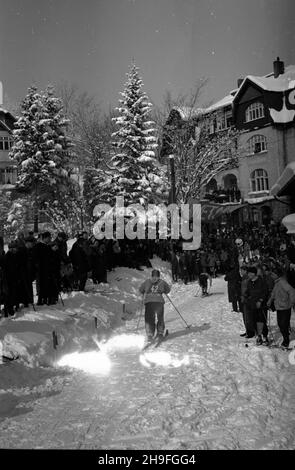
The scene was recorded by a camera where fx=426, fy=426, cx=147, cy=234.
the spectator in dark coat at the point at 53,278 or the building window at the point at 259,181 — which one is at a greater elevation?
the building window at the point at 259,181

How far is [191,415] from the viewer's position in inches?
234

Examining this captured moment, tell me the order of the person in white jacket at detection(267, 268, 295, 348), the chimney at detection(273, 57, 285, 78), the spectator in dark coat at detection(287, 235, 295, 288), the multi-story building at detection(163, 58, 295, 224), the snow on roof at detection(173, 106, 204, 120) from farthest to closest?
the chimney at detection(273, 57, 285, 78) < the multi-story building at detection(163, 58, 295, 224) < the snow on roof at detection(173, 106, 204, 120) < the spectator in dark coat at detection(287, 235, 295, 288) < the person in white jacket at detection(267, 268, 295, 348)

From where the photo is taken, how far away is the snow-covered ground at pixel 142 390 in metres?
5.36

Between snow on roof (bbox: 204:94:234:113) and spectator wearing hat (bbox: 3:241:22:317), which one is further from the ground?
snow on roof (bbox: 204:94:234:113)

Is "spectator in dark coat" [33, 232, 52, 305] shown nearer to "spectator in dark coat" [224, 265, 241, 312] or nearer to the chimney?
"spectator in dark coat" [224, 265, 241, 312]

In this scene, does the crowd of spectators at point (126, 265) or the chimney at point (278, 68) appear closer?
the crowd of spectators at point (126, 265)

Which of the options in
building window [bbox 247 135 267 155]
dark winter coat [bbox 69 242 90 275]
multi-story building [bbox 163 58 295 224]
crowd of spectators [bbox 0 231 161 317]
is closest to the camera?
crowd of spectators [bbox 0 231 161 317]

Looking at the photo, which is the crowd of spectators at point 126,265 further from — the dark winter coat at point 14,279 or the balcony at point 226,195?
the balcony at point 226,195

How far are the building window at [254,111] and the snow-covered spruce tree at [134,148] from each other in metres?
13.7

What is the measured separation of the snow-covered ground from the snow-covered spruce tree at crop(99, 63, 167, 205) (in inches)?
584

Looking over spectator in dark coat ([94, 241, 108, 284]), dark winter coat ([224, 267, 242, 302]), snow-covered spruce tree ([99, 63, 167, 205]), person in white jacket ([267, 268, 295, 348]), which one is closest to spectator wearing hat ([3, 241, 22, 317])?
spectator in dark coat ([94, 241, 108, 284])

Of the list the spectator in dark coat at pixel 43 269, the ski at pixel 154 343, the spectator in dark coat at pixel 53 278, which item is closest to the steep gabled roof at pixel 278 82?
the spectator in dark coat at pixel 53 278

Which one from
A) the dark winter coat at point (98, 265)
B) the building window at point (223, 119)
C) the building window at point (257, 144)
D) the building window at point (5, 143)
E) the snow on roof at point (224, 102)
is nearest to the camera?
the dark winter coat at point (98, 265)

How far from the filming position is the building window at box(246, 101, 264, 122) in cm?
3599
